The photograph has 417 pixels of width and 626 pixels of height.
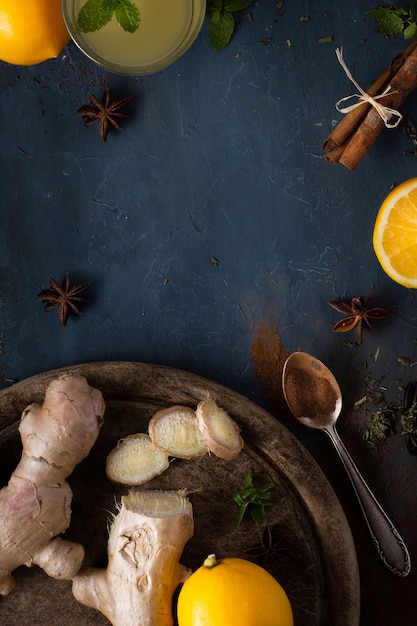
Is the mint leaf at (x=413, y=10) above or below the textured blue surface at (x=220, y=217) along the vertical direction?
above

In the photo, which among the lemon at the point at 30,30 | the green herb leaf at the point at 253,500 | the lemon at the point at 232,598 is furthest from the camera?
the green herb leaf at the point at 253,500

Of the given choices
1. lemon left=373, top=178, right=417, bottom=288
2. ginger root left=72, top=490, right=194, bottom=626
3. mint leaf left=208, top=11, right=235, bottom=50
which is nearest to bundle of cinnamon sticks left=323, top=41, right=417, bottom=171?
lemon left=373, top=178, right=417, bottom=288

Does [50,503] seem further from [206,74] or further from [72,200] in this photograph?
[206,74]

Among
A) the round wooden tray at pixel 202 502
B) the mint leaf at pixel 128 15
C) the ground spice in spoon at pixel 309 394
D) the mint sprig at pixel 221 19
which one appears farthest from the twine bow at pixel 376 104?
the round wooden tray at pixel 202 502

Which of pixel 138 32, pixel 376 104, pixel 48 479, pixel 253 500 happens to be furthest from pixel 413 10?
pixel 48 479

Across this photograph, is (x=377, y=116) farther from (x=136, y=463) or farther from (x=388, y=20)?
(x=136, y=463)

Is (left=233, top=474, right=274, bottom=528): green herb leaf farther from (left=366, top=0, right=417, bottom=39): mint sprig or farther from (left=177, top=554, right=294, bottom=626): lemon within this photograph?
(left=366, top=0, right=417, bottom=39): mint sprig

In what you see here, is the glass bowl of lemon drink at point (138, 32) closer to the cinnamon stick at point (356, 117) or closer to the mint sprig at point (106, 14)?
the mint sprig at point (106, 14)
